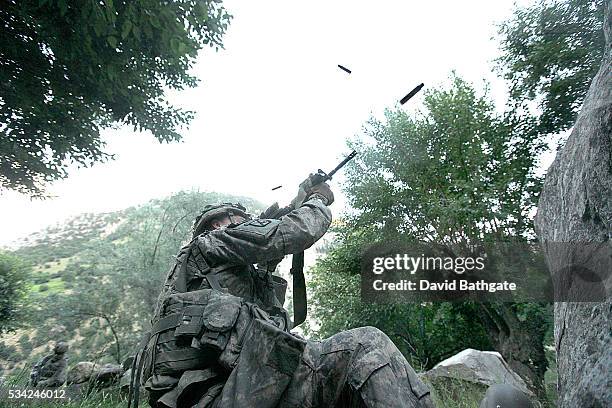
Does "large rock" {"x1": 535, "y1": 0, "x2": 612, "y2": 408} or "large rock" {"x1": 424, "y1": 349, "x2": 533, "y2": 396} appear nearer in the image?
"large rock" {"x1": 535, "y1": 0, "x2": 612, "y2": 408}

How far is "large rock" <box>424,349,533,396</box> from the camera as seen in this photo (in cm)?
618

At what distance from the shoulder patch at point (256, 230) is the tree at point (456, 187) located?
8301 millimetres

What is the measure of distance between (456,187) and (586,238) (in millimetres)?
8891

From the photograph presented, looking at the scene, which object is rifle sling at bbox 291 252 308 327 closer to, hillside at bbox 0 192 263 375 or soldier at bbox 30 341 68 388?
soldier at bbox 30 341 68 388

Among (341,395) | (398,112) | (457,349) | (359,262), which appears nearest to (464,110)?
(398,112)

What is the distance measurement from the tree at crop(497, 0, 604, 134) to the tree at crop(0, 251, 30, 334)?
14.8m

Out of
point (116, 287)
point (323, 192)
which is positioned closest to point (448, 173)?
point (323, 192)

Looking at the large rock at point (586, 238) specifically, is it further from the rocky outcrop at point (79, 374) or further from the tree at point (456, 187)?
the rocky outcrop at point (79, 374)

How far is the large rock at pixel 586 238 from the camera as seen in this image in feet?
6.76

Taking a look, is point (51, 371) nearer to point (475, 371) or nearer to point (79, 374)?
point (79, 374)

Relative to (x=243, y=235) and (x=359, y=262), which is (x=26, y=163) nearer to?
(x=243, y=235)

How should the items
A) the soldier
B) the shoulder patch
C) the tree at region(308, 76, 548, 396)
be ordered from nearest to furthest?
the shoulder patch → the soldier → the tree at region(308, 76, 548, 396)

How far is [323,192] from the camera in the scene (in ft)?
10.9

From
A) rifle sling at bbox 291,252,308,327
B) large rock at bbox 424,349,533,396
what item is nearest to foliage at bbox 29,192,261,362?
large rock at bbox 424,349,533,396
